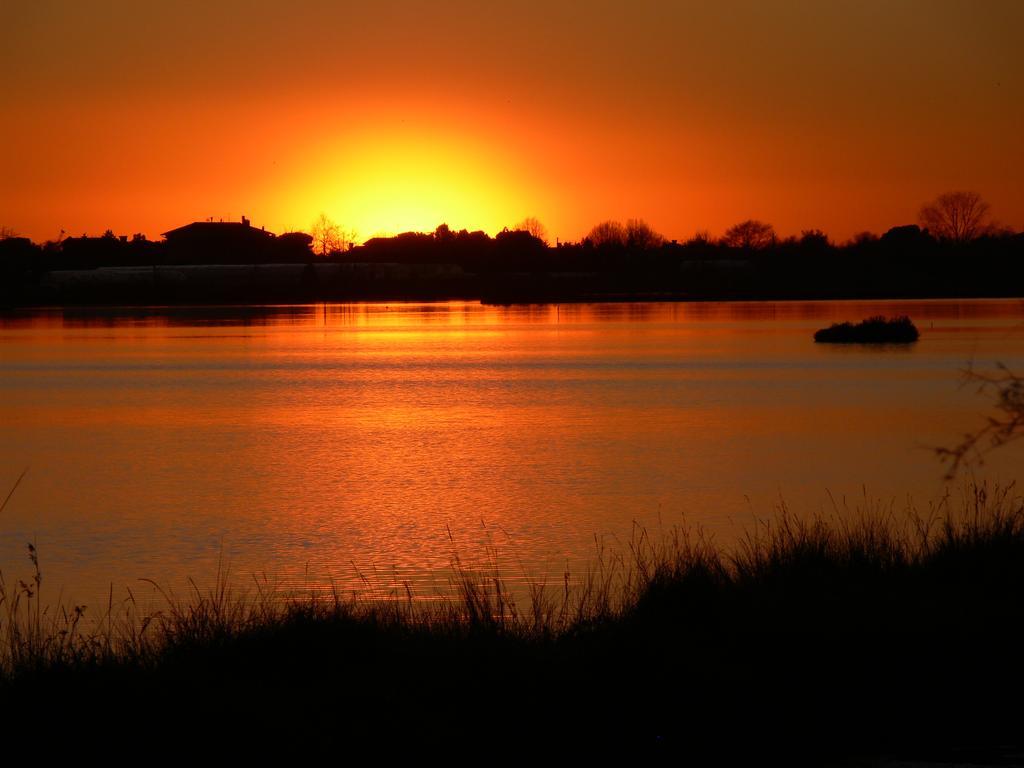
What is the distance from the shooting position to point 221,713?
20.1 ft

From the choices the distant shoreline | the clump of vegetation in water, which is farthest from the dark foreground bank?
the distant shoreline

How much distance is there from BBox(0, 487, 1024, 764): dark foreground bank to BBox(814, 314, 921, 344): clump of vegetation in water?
42.7 m

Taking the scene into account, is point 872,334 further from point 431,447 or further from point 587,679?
point 587,679

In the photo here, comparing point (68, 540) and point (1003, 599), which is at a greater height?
point (1003, 599)

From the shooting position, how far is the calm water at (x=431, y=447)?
13602 mm

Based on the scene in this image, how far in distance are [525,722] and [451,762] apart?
1.66 feet

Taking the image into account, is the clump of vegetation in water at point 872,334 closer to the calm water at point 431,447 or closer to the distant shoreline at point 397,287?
the calm water at point 431,447

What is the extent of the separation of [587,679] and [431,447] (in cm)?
1597

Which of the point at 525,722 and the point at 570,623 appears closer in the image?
the point at 525,722

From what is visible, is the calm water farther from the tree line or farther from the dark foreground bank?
the tree line

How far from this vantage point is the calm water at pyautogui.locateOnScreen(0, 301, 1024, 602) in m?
13.6

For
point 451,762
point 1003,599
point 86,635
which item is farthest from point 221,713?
point 1003,599

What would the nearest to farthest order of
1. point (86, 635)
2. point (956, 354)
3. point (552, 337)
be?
point (86, 635) < point (956, 354) < point (552, 337)

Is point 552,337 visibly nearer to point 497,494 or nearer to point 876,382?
point 876,382
